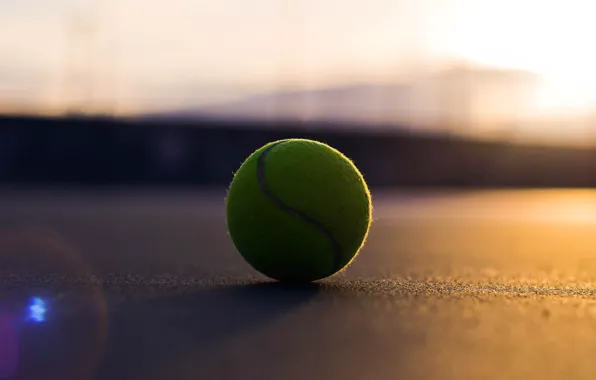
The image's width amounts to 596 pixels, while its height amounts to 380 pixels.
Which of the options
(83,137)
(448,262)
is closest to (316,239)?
(448,262)

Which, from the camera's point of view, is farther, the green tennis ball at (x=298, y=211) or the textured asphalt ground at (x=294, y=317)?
the green tennis ball at (x=298, y=211)

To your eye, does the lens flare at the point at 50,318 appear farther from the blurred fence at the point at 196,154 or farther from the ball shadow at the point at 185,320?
the blurred fence at the point at 196,154

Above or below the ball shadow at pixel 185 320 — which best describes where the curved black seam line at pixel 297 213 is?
above

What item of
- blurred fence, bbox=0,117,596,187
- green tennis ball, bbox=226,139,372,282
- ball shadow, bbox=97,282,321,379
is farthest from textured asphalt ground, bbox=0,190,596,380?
blurred fence, bbox=0,117,596,187

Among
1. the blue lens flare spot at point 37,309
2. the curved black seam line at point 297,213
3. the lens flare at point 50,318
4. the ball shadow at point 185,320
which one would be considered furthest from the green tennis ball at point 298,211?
the blue lens flare spot at point 37,309

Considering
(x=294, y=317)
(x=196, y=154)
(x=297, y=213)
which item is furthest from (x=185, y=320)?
(x=196, y=154)

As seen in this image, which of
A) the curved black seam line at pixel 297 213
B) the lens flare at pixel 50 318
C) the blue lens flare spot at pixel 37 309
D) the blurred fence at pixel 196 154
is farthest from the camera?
the blurred fence at pixel 196 154

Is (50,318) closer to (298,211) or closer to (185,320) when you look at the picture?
(185,320)
